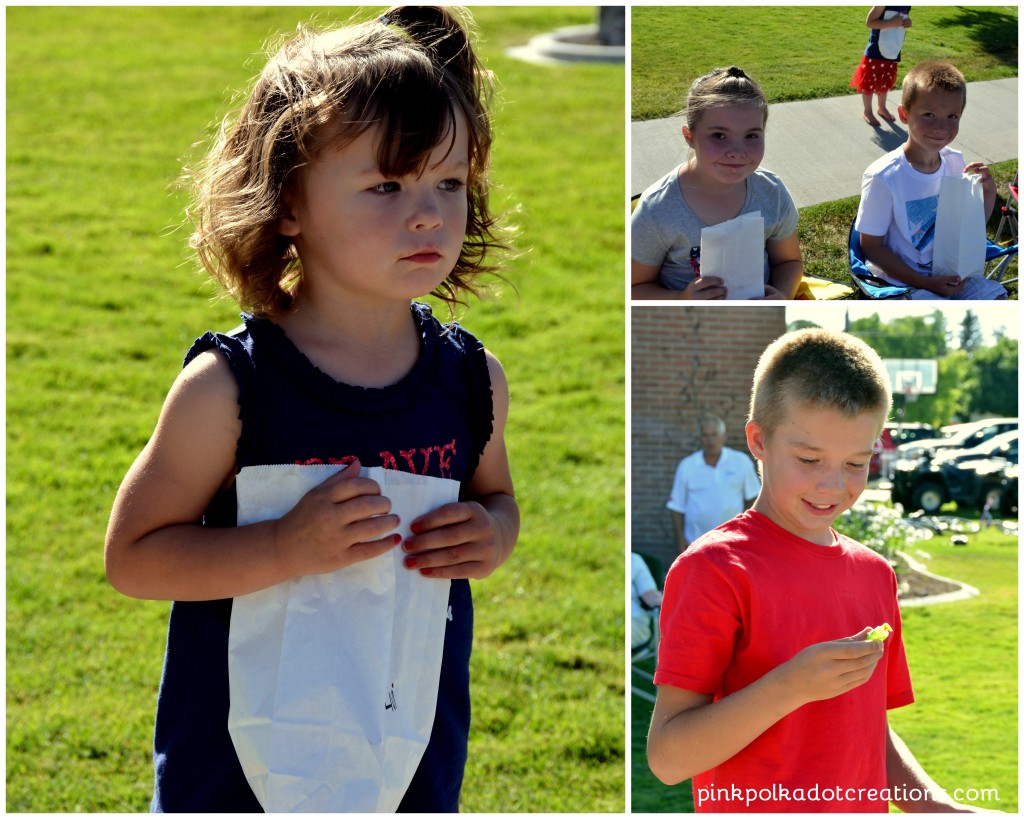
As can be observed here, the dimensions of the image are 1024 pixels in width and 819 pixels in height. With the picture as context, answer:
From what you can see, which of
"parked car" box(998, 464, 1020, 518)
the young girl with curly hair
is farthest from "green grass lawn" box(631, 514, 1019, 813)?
the young girl with curly hair

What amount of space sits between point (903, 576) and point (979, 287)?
0.79 metres

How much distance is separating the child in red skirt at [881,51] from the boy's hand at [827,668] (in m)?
1.10

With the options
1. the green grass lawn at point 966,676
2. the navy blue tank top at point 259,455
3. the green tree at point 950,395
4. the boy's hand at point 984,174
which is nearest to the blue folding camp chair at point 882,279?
the boy's hand at point 984,174

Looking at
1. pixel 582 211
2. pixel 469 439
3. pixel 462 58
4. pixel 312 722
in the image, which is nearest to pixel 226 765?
pixel 312 722

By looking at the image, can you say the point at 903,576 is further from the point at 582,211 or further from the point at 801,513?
the point at 582,211

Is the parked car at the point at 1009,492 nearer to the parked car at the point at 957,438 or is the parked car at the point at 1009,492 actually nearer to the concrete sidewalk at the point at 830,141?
the parked car at the point at 957,438

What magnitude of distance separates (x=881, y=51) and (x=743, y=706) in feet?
4.22

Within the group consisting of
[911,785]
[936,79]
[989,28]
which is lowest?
[911,785]

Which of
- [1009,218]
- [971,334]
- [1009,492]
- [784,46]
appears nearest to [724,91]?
[784,46]

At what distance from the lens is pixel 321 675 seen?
5.68ft

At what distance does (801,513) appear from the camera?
183 cm

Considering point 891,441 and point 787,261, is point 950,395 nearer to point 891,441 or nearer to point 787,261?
point 891,441

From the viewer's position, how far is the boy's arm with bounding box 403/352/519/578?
1.80 m
